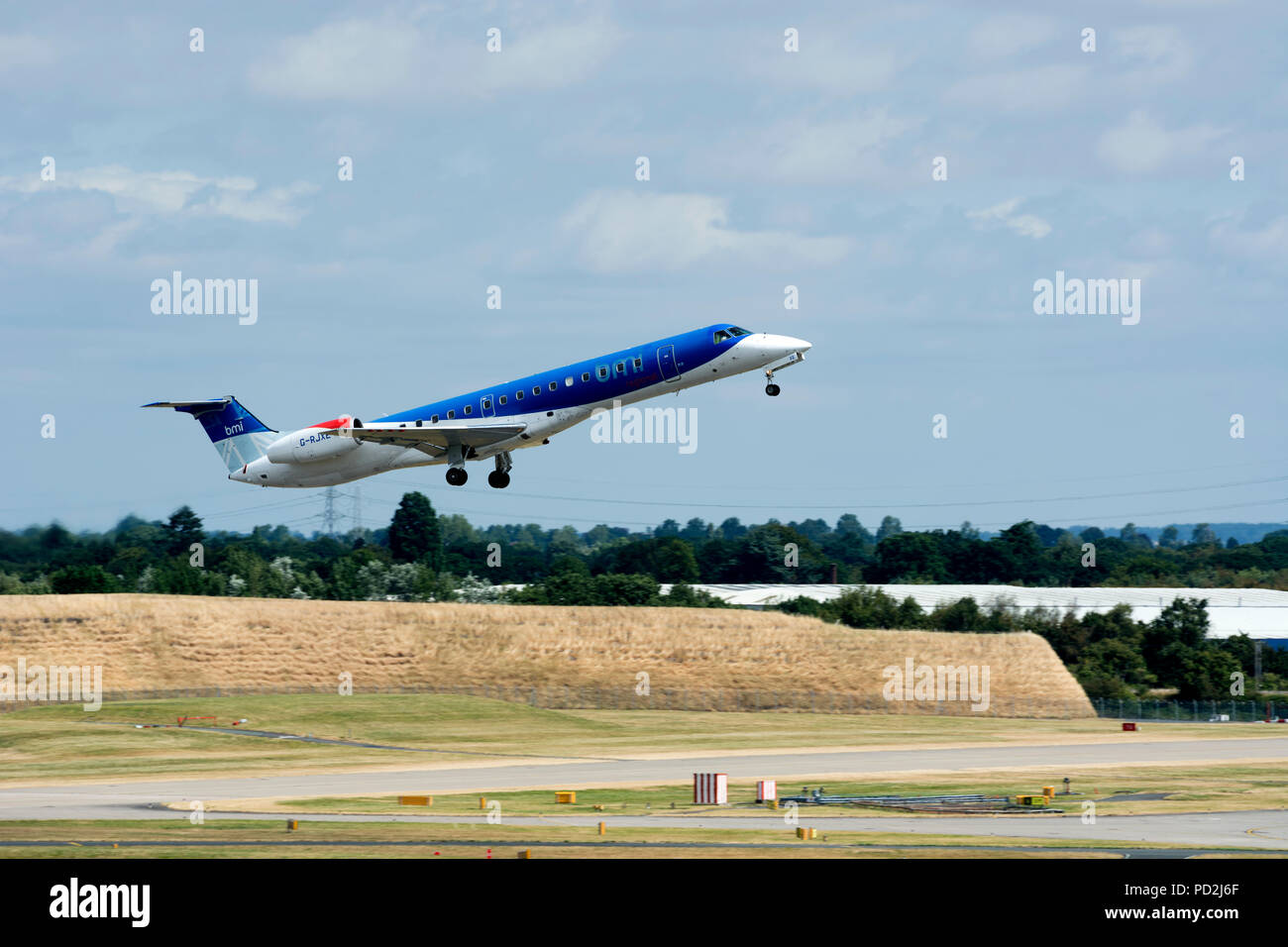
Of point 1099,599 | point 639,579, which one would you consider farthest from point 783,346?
point 1099,599

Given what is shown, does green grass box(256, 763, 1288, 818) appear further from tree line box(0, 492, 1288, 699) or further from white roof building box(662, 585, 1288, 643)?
white roof building box(662, 585, 1288, 643)

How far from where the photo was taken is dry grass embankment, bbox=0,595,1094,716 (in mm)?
87688

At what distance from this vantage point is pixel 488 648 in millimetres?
97312

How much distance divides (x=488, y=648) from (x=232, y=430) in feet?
113

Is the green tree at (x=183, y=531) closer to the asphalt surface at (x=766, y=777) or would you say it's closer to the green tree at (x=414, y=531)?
the green tree at (x=414, y=531)

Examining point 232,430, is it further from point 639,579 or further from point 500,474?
point 639,579

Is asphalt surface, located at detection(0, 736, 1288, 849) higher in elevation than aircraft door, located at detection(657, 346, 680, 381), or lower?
lower

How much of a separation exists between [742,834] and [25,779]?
30.2 meters

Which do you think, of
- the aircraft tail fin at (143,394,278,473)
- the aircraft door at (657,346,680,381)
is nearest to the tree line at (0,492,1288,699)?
the aircraft tail fin at (143,394,278,473)

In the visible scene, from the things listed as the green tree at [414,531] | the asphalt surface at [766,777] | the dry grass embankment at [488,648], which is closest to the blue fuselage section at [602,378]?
the asphalt surface at [766,777]

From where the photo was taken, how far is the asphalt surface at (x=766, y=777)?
42.4m

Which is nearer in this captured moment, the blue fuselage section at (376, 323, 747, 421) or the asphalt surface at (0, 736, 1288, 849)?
the asphalt surface at (0, 736, 1288, 849)

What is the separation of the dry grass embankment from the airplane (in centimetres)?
2938
